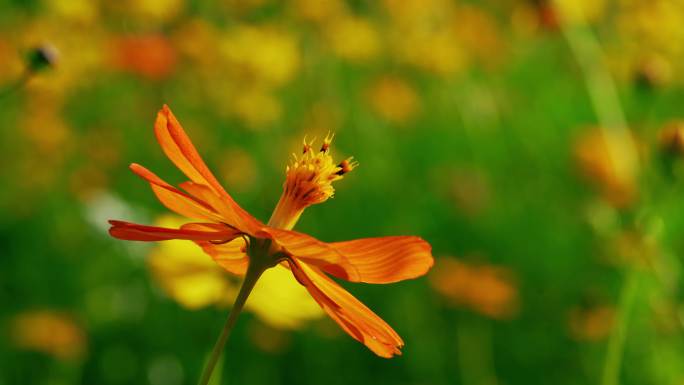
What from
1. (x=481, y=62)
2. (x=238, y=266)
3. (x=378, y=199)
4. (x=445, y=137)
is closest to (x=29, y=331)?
(x=238, y=266)

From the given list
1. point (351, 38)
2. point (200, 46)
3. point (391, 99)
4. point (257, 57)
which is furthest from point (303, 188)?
point (351, 38)

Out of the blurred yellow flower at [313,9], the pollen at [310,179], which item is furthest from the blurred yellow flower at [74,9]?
the pollen at [310,179]

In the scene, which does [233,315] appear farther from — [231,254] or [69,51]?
[69,51]

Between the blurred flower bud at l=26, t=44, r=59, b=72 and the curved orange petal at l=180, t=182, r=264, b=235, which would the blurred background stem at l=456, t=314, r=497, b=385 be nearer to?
the blurred flower bud at l=26, t=44, r=59, b=72

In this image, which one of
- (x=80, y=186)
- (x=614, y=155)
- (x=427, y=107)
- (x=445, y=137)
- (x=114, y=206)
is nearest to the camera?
(x=614, y=155)

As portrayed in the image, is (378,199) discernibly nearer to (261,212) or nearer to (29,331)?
(261,212)

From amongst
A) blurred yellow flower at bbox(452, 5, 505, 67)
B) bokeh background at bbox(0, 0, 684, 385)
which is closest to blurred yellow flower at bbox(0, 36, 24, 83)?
bokeh background at bbox(0, 0, 684, 385)
